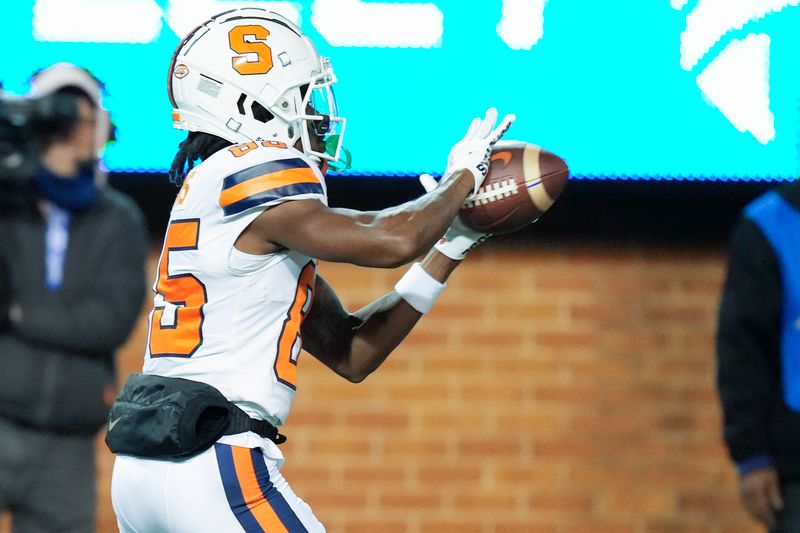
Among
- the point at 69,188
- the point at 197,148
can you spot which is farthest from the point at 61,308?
the point at 197,148

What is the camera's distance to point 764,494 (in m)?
2.53

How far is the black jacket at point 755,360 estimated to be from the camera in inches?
101

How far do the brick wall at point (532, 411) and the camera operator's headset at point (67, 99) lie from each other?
0.89 meters

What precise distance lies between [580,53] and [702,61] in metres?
0.42

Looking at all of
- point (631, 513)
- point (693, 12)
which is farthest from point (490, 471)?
point (693, 12)

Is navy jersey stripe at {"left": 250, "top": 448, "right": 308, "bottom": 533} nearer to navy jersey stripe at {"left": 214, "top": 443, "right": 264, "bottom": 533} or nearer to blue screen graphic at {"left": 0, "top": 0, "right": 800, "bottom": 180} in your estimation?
navy jersey stripe at {"left": 214, "top": 443, "right": 264, "bottom": 533}

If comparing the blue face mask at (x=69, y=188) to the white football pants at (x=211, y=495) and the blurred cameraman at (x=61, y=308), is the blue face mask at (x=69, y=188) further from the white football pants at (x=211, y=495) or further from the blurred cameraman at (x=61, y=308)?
the white football pants at (x=211, y=495)

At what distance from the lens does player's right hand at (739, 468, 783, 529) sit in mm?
2533

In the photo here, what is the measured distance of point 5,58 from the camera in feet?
13.2

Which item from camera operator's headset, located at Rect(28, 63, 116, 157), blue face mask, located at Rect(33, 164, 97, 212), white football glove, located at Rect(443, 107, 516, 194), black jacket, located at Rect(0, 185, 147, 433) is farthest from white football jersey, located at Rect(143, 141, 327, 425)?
camera operator's headset, located at Rect(28, 63, 116, 157)

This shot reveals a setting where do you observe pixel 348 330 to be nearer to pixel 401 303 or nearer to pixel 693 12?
pixel 401 303

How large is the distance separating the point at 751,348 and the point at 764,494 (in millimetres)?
313

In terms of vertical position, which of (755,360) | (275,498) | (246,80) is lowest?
(275,498)

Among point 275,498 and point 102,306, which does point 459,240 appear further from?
point 102,306
